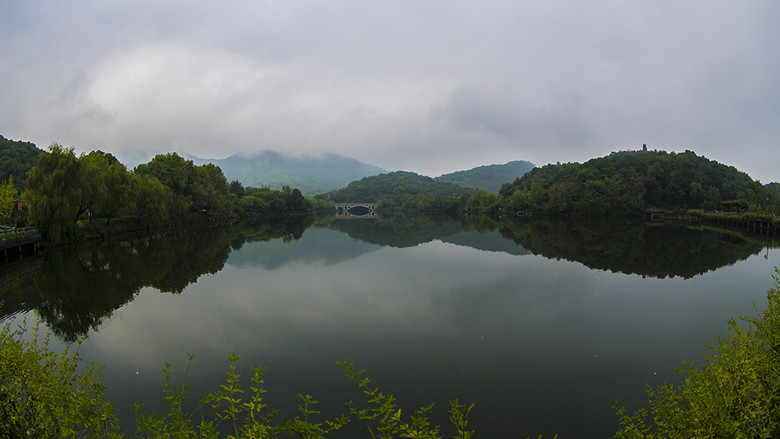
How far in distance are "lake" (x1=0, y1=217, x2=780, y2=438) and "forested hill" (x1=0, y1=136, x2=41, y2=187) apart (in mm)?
61474

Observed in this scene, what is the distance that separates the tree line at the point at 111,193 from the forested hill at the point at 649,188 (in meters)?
74.3

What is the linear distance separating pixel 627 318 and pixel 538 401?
6904 millimetres

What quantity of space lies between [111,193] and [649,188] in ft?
324

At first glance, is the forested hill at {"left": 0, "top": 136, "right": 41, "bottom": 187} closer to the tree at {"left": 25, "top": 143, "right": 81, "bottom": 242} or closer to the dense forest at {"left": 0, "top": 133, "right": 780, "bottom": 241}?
the dense forest at {"left": 0, "top": 133, "right": 780, "bottom": 241}

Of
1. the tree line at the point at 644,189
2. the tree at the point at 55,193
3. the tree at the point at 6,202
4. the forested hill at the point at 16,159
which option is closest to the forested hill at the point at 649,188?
the tree line at the point at 644,189

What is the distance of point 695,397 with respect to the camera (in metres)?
3.87

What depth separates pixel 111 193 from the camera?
3794 cm

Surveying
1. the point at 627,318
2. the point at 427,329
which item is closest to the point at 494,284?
the point at 627,318

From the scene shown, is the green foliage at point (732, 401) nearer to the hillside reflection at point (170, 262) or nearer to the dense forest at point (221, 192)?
the hillside reflection at point (170, 262)

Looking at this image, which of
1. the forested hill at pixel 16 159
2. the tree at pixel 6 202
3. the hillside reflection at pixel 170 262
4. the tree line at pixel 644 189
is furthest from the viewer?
the tree line at pixel 644 189

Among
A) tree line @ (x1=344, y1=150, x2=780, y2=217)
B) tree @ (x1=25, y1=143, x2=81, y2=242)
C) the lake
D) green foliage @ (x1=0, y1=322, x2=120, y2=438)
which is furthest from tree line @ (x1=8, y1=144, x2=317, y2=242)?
tree line @ (x1=344, y1=150, x2=780, y2=217)

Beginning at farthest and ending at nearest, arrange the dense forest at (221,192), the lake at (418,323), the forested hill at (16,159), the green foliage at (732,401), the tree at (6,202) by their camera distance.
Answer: the forested hill at (16,159)
the tree at (6,202)
the dense forest at (221,192)
the lake at (418,323)
the green foliage at (732,401)

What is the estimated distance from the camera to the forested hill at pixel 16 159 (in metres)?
66.8

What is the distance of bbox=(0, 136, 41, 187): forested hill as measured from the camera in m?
66.8
